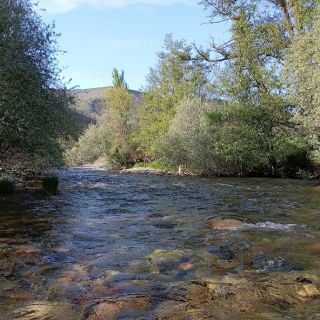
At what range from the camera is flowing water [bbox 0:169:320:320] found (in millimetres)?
6191

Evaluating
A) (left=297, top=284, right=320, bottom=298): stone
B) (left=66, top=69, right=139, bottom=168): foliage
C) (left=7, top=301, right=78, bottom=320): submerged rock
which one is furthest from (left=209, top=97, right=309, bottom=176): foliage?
(left=7, top=301, right=78, bottom=320): submerged rock

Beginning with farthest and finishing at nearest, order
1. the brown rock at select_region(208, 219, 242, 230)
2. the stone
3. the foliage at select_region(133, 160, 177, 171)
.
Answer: the foliage at select_region(133, 160, 177, 171), the brown rock at select_region(208, 219, 242, 230), the stone

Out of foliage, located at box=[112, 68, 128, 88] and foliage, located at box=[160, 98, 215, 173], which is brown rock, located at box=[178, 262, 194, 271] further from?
foliage, located at box=[112, 68, 128, 88]

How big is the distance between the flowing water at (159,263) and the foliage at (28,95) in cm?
361

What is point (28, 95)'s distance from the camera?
17438 millimetres

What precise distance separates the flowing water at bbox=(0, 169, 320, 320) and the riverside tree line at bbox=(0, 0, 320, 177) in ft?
15.8

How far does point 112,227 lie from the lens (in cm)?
1252

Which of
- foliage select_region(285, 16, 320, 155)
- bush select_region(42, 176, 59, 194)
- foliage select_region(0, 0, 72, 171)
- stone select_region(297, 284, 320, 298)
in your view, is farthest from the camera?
foliage select_region(285, 16, 320, 155)

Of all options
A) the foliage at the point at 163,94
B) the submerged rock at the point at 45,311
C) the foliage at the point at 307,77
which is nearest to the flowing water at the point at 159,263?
the submerged rock at the point at 45,311

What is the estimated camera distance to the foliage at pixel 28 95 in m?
16.3

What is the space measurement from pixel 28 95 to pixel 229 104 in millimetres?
21363

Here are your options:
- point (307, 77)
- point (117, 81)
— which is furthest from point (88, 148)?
point (307, 77)

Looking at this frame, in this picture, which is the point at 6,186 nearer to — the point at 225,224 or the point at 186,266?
the point at 225,224

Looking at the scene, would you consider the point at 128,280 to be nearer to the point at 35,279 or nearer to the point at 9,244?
the point at 35,279
